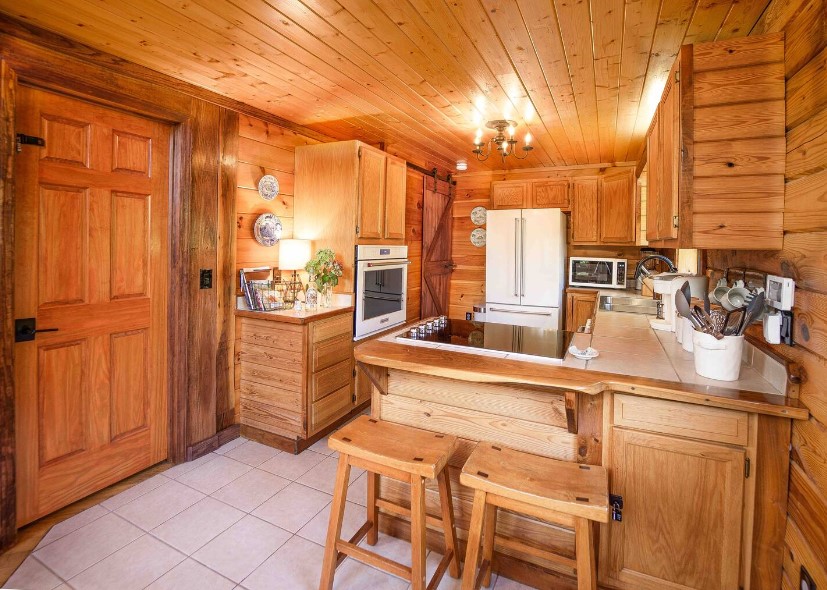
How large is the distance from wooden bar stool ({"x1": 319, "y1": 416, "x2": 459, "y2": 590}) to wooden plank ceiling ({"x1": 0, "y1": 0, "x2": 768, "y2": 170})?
1.79 metres

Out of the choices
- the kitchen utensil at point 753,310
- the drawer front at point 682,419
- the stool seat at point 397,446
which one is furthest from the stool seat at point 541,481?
the kitchen utensil at point 753,310

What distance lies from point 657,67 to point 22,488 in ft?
12.9

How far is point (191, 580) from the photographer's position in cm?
183

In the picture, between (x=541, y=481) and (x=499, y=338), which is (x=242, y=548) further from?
(x=499, y=338)

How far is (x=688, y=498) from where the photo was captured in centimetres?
156

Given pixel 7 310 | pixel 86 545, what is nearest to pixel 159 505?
pixel 86 545

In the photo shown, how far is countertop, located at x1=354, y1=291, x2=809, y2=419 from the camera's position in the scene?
1468 mm

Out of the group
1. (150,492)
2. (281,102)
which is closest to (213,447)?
(150,492)

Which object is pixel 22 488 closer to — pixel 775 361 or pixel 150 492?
pixel 150 492

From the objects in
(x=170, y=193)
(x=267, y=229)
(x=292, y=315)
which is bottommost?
(x=292, y=315)

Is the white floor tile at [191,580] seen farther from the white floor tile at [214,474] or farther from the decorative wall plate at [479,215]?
the decorative wall plate at [479,215]

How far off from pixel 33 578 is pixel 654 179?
3520 millimetres

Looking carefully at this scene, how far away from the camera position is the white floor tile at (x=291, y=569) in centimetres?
182

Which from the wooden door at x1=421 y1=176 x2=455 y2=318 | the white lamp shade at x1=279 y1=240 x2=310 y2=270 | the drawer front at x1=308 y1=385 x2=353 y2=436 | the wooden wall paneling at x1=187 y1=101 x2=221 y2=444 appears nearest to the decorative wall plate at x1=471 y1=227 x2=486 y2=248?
the wooden door at x1=421 y1=176 x2=455 y2=318
